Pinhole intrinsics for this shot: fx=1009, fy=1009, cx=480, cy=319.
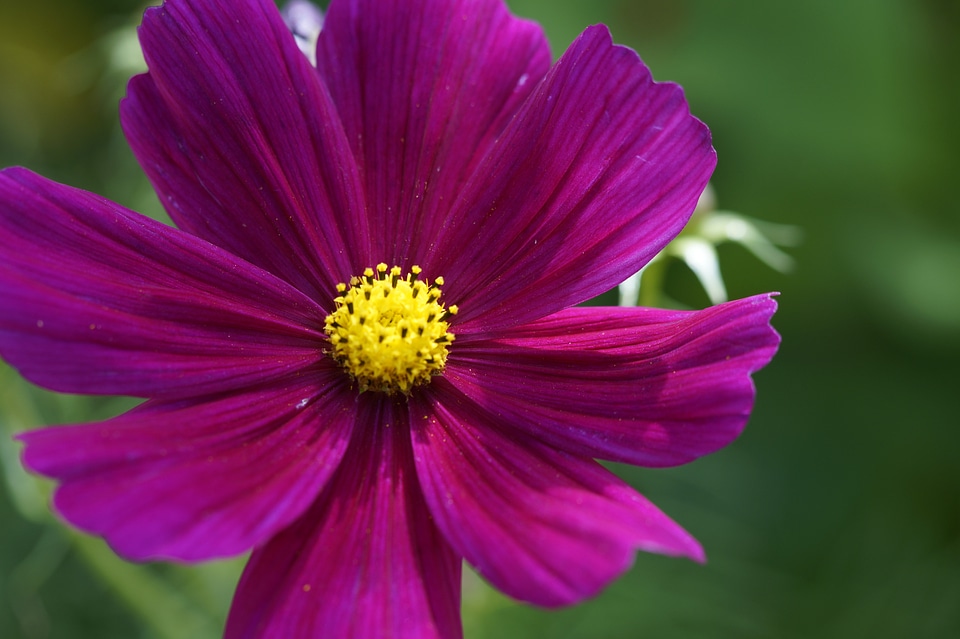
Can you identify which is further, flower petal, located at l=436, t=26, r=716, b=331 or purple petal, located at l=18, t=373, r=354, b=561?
flower petal, located at l=436, t=26, r=716, b=331

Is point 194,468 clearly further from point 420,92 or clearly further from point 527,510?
point 420,92

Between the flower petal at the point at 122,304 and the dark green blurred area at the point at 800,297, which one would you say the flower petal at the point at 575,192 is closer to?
the flower petal at the point at 122,304

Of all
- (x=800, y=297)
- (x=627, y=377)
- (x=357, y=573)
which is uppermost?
(x=800, y=297)

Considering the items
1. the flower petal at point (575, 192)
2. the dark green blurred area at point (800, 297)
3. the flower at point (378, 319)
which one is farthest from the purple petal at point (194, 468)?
the dark green blurred area at point (800, 297)

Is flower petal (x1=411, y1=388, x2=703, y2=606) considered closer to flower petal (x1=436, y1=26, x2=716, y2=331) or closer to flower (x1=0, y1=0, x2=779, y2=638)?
flower (x1=0, y1=0, x2=779, y2=638)

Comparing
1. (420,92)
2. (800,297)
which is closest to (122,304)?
(420,92)

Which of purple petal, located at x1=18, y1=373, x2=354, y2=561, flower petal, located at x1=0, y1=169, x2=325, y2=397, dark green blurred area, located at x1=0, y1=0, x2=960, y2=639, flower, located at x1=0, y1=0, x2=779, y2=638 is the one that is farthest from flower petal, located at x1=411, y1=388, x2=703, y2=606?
dark green blurred area, located at x1=0, y1=0, x2=960, y2=639

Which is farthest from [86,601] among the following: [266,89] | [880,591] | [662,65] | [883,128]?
[883,128]
